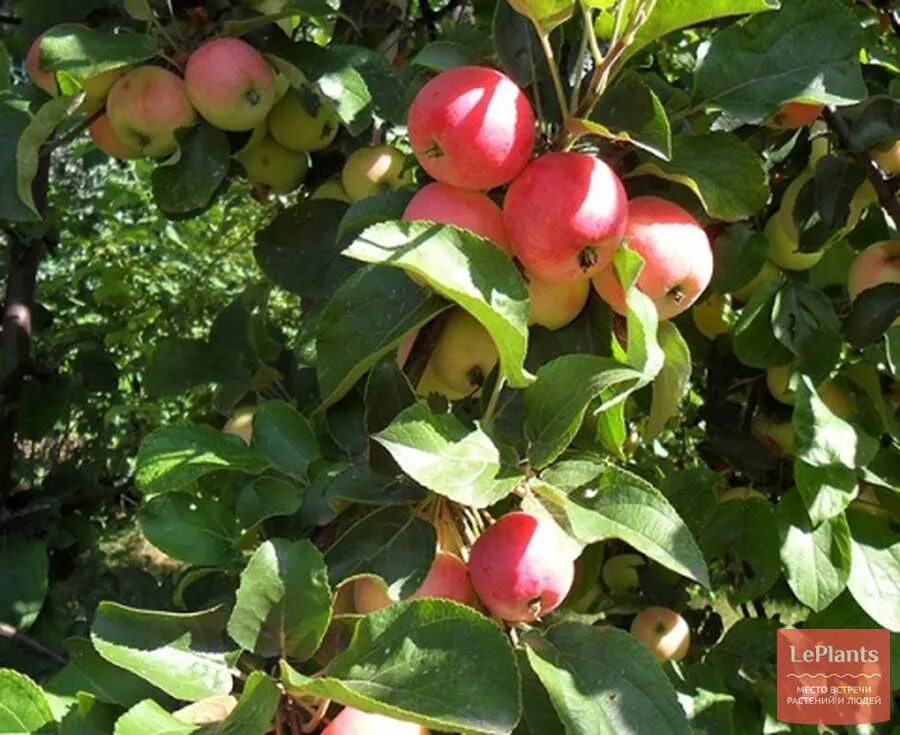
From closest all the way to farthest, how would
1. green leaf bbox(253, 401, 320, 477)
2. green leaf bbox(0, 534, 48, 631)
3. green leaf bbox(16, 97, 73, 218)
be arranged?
green leaf bbox(253, 401, 320, 477)
green leaf bbox(16, 97, 73, 218)
green leaf bbox(0, 534, 48, 631)

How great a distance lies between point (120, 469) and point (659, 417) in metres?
1.95

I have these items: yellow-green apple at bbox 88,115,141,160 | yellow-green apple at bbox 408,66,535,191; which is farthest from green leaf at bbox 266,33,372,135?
yellow-green apple at bbox 408,66,535,191

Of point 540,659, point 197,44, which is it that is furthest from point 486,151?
point 197,44

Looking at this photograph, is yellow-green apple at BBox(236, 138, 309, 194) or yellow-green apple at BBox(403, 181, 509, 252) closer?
yellow-green apple at BBox(403, 181, 509, 252)

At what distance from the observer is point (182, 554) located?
0.87 m

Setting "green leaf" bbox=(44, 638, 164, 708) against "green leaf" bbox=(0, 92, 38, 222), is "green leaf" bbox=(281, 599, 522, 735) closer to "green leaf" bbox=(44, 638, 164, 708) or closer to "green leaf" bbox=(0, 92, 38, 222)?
"green leaf" bbox=(44, 638, 164, 708)

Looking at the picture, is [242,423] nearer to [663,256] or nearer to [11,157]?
[11,157]

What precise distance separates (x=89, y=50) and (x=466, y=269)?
589mm

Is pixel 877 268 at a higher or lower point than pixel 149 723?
lower

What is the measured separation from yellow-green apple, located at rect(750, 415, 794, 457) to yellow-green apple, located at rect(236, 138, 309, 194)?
2.25 feet

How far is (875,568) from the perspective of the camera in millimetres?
1174

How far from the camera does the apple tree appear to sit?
27.5 inches

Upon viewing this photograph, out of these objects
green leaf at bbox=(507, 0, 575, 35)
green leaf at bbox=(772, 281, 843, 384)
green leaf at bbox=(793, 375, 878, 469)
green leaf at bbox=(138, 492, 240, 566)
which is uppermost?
green leaf at bbox=(507, 0, 575, 35)
